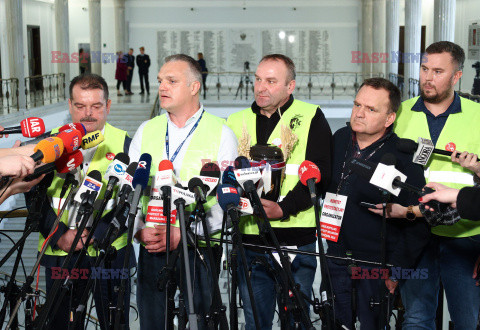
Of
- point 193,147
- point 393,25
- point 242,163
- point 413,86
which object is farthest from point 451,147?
point 393,25

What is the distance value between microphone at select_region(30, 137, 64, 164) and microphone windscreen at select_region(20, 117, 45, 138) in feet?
0.99

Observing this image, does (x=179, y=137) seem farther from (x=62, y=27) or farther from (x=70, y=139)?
(x=62, y=27)

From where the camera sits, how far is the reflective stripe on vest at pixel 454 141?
296 cm

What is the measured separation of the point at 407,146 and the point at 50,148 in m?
1.58

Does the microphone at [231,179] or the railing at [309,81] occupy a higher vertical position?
the railing at [309,81]

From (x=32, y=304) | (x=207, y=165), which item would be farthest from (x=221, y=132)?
(x=32, y=304)

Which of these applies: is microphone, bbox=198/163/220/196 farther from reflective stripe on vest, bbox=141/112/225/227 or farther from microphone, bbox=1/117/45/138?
microphone, bbox=1/117/45/138

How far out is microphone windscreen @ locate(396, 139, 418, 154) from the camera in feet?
9.25

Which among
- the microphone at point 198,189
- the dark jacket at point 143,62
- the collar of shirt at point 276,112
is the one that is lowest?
the microphone at point 198,189

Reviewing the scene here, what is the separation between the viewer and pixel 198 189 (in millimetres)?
2303

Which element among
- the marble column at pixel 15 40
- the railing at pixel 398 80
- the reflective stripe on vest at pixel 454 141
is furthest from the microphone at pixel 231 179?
the railing at pixel 398 80

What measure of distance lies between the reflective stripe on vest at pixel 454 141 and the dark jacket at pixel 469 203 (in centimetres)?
61

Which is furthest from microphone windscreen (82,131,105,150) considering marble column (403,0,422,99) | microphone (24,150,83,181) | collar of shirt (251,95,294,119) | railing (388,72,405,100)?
railing (388,72,405,100)

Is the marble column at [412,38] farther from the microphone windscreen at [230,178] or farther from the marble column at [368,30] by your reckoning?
the microphone windscreen at [230,178]
